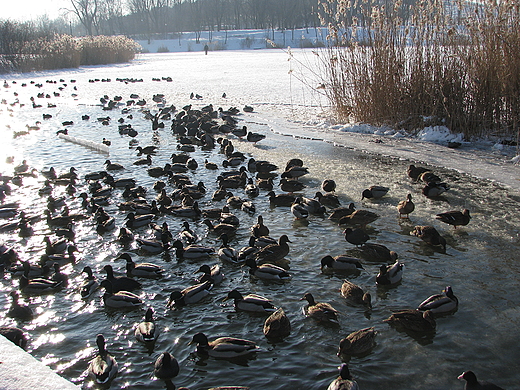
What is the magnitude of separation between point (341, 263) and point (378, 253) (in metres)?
0.64

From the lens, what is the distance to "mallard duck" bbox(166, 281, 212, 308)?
5.34m

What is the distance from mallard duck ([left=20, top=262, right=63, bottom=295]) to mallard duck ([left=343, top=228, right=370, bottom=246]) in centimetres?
410

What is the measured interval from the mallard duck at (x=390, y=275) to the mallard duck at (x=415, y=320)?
2.73 feet

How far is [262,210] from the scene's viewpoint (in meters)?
8.59

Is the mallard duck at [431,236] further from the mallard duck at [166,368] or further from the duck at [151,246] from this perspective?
the mallard duck at [166,368]

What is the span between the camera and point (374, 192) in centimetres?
856

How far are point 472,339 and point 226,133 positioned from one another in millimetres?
12026

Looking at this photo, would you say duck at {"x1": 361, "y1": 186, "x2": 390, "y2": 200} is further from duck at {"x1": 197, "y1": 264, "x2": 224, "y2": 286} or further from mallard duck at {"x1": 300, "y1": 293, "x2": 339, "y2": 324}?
mallard duck at {"x1": 300, "y1": 293, "x2": 339, "y2": 324}

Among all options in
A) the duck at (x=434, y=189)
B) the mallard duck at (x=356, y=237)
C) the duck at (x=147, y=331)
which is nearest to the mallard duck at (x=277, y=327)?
the duck at (x=147, y=331)

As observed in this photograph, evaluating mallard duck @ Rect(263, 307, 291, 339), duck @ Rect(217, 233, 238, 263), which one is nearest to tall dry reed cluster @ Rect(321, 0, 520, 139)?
duck @ Rect(217, 233, 238, 263)

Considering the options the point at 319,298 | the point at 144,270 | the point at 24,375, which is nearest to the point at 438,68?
the point at 319,298

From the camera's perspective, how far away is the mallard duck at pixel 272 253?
6270 mm

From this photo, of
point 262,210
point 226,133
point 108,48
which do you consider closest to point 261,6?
point 108,48

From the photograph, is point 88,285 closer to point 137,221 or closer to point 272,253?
point 137,221
